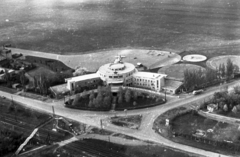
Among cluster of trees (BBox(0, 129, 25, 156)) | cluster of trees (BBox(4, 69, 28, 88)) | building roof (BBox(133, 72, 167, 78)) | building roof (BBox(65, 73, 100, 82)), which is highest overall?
building roof (BBox(133, 72, 167, 78))

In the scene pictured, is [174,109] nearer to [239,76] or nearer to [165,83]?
[165,83]

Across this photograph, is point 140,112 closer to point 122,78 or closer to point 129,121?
point 129,121

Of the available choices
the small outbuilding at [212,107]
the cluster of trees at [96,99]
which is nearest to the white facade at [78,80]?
the cluster of trees at [96,99]

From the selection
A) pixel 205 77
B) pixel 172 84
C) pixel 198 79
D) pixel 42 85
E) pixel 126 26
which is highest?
pixel 126 26

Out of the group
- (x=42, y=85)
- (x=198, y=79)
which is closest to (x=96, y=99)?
(x=42, y=85)

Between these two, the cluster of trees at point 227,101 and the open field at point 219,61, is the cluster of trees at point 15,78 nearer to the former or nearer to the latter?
the cluster of trees at point 227,101

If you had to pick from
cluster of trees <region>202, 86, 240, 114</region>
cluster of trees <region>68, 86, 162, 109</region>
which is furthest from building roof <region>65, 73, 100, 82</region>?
cluster of trees <region>202, 86, 240, 114</region>

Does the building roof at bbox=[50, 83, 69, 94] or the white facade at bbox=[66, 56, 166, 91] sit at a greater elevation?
the white facade at bbox=[66, 56, 166, 91]

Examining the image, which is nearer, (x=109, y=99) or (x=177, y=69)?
(x=109, y=99)

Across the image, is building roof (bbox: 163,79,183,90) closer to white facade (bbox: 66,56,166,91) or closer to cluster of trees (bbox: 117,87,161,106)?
white facade (bbox: 66,56,166,91)
